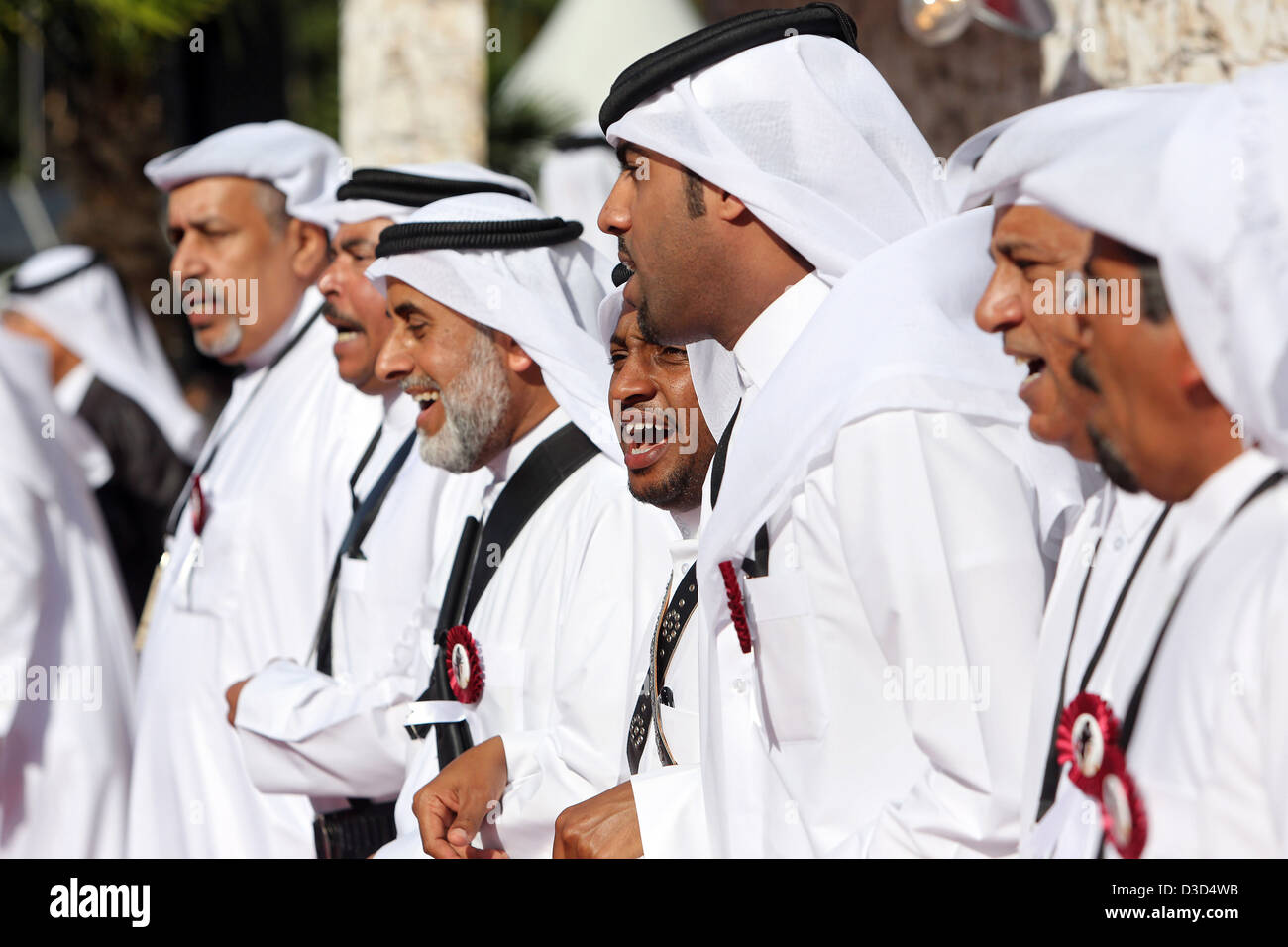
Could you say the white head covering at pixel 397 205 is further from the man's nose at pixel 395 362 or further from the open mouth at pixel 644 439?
the open mouth at pixel 644 439

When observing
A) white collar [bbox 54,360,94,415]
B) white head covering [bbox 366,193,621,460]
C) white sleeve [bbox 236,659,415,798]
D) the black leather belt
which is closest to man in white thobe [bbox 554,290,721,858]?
white head covering [bbox 366,193,621,460]

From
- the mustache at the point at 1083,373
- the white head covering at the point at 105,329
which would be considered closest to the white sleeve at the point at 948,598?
the mustache at the point at 1083,373

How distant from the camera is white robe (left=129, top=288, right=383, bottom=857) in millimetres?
4777

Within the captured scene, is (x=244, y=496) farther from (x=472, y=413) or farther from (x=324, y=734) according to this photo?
(x=472, y=413)

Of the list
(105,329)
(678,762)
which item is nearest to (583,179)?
(105,329)

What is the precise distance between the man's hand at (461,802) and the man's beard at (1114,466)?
5.20 feet

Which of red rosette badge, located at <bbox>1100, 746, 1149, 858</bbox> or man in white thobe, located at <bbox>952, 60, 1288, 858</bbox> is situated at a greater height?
man in white thobe, located at <bbox>952, 60, 1288, 858</bbox>

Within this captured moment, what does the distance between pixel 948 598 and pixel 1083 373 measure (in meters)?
0.38

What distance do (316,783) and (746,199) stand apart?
1942mm

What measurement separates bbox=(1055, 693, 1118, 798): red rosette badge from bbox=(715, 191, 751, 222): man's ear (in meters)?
1.10

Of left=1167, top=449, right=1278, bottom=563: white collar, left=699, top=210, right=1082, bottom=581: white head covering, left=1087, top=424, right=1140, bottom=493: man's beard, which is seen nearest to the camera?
left=1167, top=449, right=1278, bottom=563: white collar

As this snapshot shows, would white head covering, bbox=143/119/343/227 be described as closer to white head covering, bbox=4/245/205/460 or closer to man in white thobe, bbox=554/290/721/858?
white head covering, bbox=4/245/205/460

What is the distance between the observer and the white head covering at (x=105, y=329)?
24.3 feet
